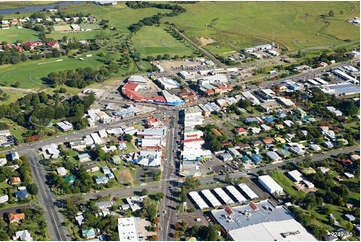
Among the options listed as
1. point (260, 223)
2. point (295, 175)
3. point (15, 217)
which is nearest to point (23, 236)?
point (15, 217)

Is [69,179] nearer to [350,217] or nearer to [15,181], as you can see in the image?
[15,181]

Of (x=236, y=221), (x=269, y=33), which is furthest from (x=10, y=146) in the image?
(x=269, y=33)

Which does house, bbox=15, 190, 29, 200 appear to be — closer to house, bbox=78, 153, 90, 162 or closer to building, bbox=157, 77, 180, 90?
house, bbox=78, 153, 90, 162

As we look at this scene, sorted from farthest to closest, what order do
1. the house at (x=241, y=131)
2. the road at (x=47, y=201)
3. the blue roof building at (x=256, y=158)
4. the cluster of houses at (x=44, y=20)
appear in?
1. the cluster of houses at (x=44, y=20)
2. the house at (x=241, y=131)
3. the blue roof building at (x=256, y=158)
4. the road at (x=47, y=201)

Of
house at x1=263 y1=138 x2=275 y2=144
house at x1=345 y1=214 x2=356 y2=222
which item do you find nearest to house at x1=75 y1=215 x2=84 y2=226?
house at x1=263 y1=138 x2=275 y2=144

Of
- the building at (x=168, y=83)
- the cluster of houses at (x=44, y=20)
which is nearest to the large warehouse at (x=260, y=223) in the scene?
the building at (x=168, y=83)

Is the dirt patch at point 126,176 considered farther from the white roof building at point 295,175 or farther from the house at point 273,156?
the white roof building at point 295,175
